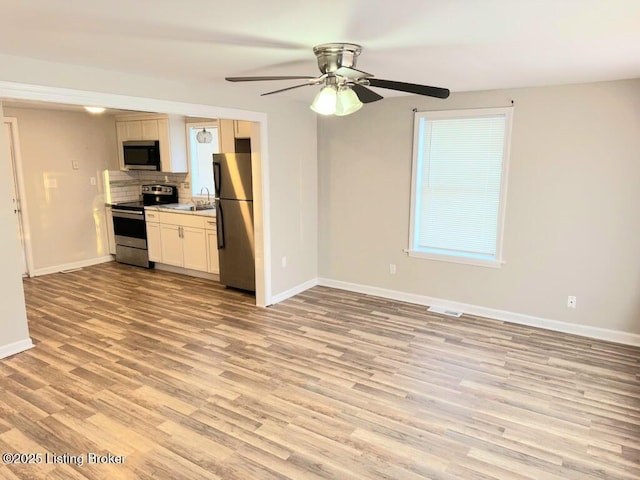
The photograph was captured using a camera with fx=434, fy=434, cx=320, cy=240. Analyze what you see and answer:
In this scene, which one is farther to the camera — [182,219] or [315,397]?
[182,219]

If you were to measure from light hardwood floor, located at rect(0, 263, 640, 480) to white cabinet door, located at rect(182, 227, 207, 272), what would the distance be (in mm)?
1207

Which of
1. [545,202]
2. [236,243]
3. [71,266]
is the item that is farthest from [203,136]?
[545,202]

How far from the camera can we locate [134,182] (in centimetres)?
697

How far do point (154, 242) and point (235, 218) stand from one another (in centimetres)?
181

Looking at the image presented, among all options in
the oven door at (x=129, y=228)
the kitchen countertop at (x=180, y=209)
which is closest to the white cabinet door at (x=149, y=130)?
the kitchen countertop at (x=180, y=209)

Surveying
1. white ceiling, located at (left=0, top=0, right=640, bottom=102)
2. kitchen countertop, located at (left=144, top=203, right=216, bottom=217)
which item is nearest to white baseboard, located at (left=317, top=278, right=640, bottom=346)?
kitchen countertop, located at (left=144, top=203, right=216, bottom=217)

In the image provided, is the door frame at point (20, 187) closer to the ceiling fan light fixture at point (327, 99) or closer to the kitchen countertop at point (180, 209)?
the kitchen countertop at point (180, 209)

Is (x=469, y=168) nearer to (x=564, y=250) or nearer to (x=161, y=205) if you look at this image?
(x=564, y=250)

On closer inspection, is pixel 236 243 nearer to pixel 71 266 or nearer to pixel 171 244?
pixel 171 244

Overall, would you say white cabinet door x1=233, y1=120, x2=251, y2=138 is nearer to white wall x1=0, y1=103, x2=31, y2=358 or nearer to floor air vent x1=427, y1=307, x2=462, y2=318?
white wall x1=0, y1=103, x2=31, y2=358

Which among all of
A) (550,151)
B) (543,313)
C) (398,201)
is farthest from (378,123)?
(543,313)

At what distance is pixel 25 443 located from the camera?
97.5 inches

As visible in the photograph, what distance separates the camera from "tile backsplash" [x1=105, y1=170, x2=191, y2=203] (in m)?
6.56

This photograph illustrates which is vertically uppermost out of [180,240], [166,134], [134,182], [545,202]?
[166,134]
